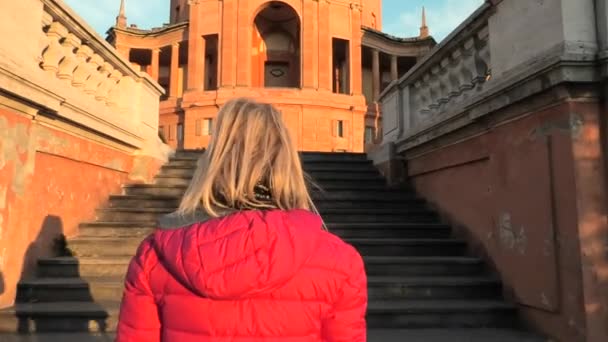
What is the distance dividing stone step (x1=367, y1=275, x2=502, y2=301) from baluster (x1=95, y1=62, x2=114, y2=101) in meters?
4.49

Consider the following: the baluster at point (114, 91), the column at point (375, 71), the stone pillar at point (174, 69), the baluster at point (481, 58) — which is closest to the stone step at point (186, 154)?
the baluster at point (114, 91)

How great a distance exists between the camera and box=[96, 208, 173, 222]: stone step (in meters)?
6.55

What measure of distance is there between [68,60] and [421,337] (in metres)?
4.97

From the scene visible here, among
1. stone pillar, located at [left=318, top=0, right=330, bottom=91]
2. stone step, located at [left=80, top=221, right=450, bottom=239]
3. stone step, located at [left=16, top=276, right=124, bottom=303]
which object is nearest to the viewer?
stone step, located at [left=16, top=276, right=124, bottom=303]

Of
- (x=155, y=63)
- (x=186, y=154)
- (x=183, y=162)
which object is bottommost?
(x=183, y=162)

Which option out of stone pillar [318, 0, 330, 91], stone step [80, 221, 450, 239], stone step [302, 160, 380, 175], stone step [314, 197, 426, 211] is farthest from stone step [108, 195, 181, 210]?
stone pillar [318, 0, 330, 91]

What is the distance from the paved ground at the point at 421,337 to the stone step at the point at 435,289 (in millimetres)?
527

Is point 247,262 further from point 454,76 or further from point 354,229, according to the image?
point 454,76

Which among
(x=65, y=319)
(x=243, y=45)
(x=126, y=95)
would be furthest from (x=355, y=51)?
A: (x=65, y=319)

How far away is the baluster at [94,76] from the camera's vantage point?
6383 mm

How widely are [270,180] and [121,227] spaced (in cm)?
516

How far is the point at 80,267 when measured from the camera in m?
5.23

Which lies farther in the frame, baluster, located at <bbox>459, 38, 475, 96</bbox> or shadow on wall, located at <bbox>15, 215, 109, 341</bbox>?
baluster, located at <bbox>459, 38, 475, 96</bbox>

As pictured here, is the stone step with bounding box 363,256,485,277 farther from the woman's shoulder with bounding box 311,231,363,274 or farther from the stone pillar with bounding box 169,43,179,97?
the stone pillar with bounding box 169,43,179,97
